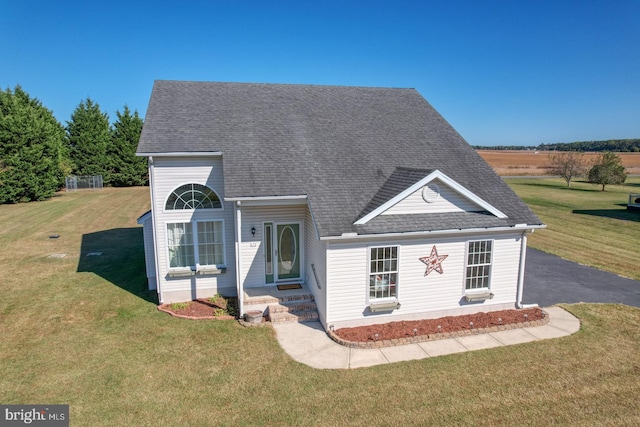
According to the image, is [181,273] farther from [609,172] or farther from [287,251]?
[609,172]

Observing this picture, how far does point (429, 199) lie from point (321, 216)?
10.8 ft

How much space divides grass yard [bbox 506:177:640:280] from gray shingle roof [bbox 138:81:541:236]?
8405 mm

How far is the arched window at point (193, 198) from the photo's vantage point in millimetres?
12594

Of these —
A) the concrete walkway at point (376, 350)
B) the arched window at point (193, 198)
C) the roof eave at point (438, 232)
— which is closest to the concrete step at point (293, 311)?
the concrete walkway at point (376, 350)

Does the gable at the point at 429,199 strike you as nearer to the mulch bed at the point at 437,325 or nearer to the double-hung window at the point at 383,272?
the double-hung window at the point at 383,272

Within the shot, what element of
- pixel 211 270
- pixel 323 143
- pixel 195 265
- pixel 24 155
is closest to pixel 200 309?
pixel 211 270

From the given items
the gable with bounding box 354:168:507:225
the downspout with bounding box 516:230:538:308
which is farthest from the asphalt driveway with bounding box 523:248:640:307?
the gable with bounding box 354:168:507:225

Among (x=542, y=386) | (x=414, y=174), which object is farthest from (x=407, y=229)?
(x=542, y=386)

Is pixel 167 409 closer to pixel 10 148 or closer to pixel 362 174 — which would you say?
pixel 362 174

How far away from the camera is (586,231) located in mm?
23797

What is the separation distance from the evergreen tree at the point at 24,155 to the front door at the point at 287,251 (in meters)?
32.2

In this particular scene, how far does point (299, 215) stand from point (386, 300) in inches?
154

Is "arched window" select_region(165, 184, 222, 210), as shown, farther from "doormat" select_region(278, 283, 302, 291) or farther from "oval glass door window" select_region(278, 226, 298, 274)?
"doormat" select_region(278, 283, 302, 291)

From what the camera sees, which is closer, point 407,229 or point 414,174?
point 407,229
